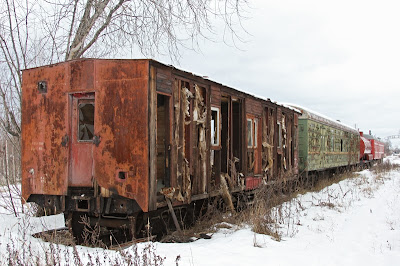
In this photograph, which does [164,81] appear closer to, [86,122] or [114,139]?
[114,139]

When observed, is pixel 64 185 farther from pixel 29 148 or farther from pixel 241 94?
pixel 241 94

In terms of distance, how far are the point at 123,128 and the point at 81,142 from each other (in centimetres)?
87

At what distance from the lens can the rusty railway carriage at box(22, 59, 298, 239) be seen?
17.3 feet

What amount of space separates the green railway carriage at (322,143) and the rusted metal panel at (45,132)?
10359 mm

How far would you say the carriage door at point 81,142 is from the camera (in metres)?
5.70

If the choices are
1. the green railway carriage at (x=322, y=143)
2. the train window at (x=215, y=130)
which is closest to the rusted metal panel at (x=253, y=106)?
the train window at (x=215, y=130)

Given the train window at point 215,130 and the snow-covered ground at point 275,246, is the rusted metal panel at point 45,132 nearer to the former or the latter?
the snow-covered ground at point 275,246

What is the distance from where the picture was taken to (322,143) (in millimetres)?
16453

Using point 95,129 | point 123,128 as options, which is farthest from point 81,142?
point 123,128

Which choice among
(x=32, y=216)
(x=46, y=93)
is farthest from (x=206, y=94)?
(x=32, y=216)

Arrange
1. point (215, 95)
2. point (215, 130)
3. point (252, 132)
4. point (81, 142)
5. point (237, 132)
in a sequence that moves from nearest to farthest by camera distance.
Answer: point (81, 142), point (215, 95), point (215, 130), point (237, 132), point (252, 132)

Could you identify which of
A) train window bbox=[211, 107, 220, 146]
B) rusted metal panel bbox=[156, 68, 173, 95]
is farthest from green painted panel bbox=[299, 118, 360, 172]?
rusted metal panel bbox=[156, 68, 173, 95]

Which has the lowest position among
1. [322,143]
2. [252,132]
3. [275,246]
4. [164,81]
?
[275,246]

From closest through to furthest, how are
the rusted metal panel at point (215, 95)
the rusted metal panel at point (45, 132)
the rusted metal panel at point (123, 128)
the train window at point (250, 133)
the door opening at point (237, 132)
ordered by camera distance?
1. the rusted metal panel at point (123, 128)
2. the rusted metal panel at point (45, 132)
3. the rusted metal panel at point (215, 95)
4. the door opening at point (237, 132)
5. the train window at point (250, 133)
